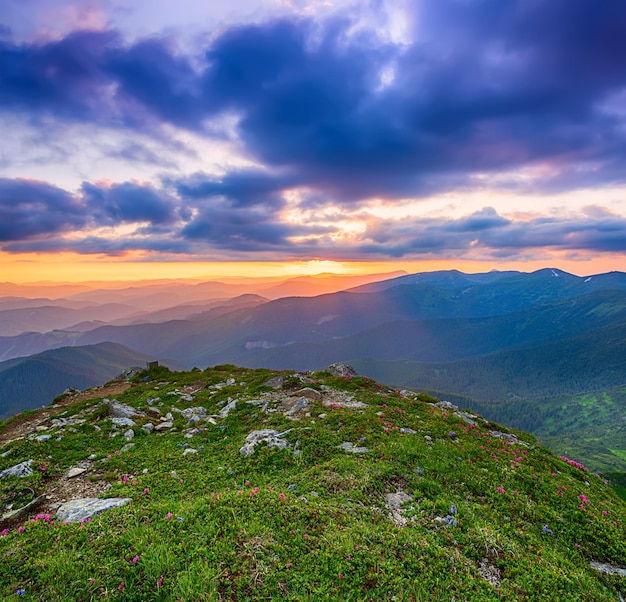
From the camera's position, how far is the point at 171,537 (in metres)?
8.56

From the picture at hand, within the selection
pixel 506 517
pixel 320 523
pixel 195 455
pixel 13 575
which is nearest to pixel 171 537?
pixel 13 575

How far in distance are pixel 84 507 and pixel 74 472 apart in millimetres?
3936

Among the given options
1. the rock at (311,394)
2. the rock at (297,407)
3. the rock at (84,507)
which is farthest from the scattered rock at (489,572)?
the rock at (311,394)

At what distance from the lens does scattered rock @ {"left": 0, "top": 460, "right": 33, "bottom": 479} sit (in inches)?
515

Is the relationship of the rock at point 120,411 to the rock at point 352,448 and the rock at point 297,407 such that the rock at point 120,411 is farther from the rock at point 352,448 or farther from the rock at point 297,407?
the rock at point 352,448

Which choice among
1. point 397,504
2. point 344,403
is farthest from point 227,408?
point 397,504

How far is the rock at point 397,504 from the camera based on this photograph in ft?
33.4

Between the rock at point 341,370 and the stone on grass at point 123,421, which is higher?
the stone on grass at point 123,421

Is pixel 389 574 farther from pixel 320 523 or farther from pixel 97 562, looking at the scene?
pixel 97 562

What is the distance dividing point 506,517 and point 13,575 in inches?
552

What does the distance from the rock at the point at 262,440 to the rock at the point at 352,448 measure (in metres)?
2.77

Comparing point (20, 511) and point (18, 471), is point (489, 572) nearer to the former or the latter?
point (20, 511)

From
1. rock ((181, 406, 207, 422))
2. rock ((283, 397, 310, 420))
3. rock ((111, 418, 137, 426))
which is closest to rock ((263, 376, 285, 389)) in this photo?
rock ((283, 397, 310, 420))

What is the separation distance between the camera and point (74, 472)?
13562 mm
